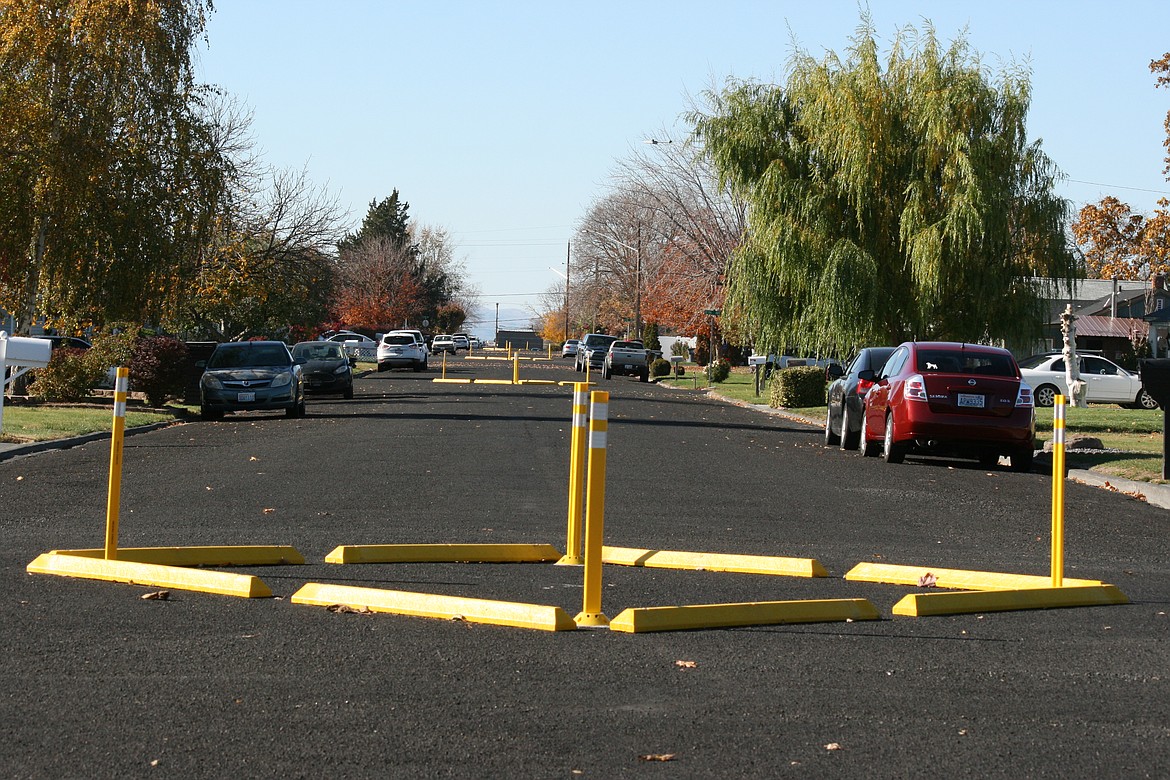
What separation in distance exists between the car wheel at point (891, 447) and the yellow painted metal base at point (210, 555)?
1131 centimetres

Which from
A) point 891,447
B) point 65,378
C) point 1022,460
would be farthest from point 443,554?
point 65,378

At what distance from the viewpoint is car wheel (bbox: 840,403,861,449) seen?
2150 centimetres

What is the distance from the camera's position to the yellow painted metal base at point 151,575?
811 centimetres

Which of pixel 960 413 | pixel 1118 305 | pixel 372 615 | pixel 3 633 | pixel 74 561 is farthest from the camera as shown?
pixel 1118 305

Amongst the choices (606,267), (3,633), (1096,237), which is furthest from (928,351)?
(606,267)

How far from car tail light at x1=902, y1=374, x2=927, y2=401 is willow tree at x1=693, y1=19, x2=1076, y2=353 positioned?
428 inches

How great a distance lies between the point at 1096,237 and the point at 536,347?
4844 inches

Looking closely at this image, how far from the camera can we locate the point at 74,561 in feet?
28.7

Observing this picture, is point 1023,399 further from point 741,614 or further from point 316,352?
point 316,352

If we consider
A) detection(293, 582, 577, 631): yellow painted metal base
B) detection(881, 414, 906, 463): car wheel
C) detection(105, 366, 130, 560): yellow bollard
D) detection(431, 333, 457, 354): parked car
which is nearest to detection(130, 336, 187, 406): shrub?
detection(881, 414, 906, 463): car wheel

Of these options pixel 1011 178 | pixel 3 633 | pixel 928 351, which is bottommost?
pixel 3 633

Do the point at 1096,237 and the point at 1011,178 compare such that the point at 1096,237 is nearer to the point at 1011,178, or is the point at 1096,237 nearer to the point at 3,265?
the point at 1011,178

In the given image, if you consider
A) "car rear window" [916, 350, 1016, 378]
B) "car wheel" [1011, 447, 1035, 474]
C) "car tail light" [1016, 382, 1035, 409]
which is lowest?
"car wheel" [1011, 447, 1035, 474]

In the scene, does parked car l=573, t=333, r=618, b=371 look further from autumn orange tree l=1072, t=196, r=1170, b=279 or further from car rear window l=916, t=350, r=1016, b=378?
car rear window l=916, t=350, r=1016, b=378
